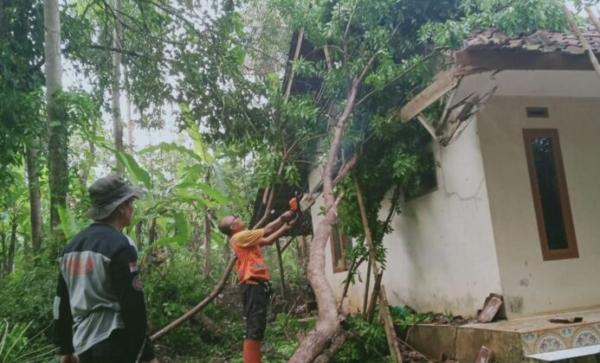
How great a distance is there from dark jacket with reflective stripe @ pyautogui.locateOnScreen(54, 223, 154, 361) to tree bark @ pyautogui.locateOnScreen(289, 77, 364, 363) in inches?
88.2

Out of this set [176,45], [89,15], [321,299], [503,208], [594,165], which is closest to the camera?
[321,299]

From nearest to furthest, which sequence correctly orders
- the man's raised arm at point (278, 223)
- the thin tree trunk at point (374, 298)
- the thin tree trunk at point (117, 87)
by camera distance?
the man's raised arm at point (278, 223)
the thin tree trunk at point (374, 298)
the thin tree trunk at point (117, 87)

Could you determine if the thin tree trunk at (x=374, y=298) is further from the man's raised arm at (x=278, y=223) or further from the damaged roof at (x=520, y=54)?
the damaged roof at (x=520, y=54)

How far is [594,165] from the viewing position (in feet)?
18.9

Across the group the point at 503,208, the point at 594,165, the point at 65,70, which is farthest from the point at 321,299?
the point at 65,70

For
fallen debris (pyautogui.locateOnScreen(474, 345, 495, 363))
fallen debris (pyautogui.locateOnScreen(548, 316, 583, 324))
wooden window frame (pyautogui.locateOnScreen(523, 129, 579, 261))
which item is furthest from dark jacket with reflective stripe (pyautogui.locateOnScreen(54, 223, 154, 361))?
wooden window frame (pyautogui.locateOnScreen(523, 129, 579, 261))

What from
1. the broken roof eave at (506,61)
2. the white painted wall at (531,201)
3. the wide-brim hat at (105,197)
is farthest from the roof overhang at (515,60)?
the wide-brim hat at (105,197)

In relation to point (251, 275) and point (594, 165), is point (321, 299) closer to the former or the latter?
point (251, 275)

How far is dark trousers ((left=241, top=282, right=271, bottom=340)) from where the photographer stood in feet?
15.7

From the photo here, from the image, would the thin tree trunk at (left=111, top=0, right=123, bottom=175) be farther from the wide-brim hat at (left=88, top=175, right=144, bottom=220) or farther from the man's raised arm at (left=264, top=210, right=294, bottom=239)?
the wide-brim hat at (left=88, top=175, right=144, bottom=220)

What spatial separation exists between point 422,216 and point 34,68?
5.91 metres

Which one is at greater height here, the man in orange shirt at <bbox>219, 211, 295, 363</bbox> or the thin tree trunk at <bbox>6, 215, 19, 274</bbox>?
the thin tree trunk at <bbox>6, 215, 19, 274</bbox>

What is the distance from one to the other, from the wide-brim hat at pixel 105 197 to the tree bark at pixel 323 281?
2504mm

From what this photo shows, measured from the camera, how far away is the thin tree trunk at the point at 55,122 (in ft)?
21.0
